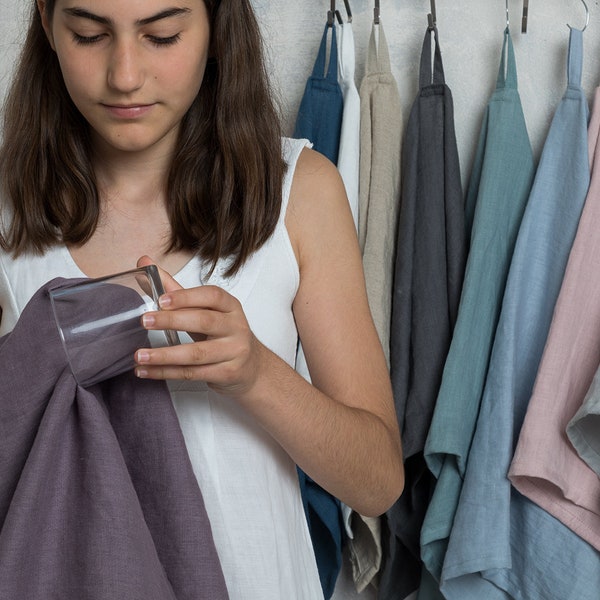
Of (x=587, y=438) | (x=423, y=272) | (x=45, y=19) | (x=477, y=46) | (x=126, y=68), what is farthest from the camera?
(x=477, y=46)

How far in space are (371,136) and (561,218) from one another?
0.93 ft

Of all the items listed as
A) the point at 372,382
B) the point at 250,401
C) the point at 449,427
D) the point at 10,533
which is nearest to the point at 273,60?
the point at 449,427

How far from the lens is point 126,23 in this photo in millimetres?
850

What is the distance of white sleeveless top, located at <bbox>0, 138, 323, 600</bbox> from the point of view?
86 centimetres

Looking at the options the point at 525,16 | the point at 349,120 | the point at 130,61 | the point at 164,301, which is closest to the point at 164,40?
the point at 130,61

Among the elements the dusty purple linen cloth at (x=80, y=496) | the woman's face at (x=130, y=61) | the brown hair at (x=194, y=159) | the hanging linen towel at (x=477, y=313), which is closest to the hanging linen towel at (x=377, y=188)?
the hanging linen towel at (x=477, y=313)

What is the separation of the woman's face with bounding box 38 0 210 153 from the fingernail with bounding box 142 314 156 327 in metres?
0.27

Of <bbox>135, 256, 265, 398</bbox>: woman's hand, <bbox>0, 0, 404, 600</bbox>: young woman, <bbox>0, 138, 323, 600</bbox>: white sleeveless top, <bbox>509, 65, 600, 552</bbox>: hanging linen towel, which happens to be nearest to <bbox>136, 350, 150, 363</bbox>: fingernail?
<bbox>135, 256, 265, 398</bbox>: woman's hand

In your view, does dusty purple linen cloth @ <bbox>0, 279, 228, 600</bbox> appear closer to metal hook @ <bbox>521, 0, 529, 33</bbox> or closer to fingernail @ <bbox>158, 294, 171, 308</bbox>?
fingernail @ <bbox>158, 294, 171, 308</bbox>

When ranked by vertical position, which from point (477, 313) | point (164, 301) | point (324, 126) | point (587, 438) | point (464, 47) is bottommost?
point (587, 438)

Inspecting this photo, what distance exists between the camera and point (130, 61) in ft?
2.78

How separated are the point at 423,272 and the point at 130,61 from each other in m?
0.59

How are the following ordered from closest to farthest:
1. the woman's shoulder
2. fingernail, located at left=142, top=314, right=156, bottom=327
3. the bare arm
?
fingernail, located at left=142, top=314, right=156, bottom=327 < the bare arm < the woman's shoulder

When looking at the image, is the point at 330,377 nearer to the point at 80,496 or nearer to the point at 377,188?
the point at 80,496
